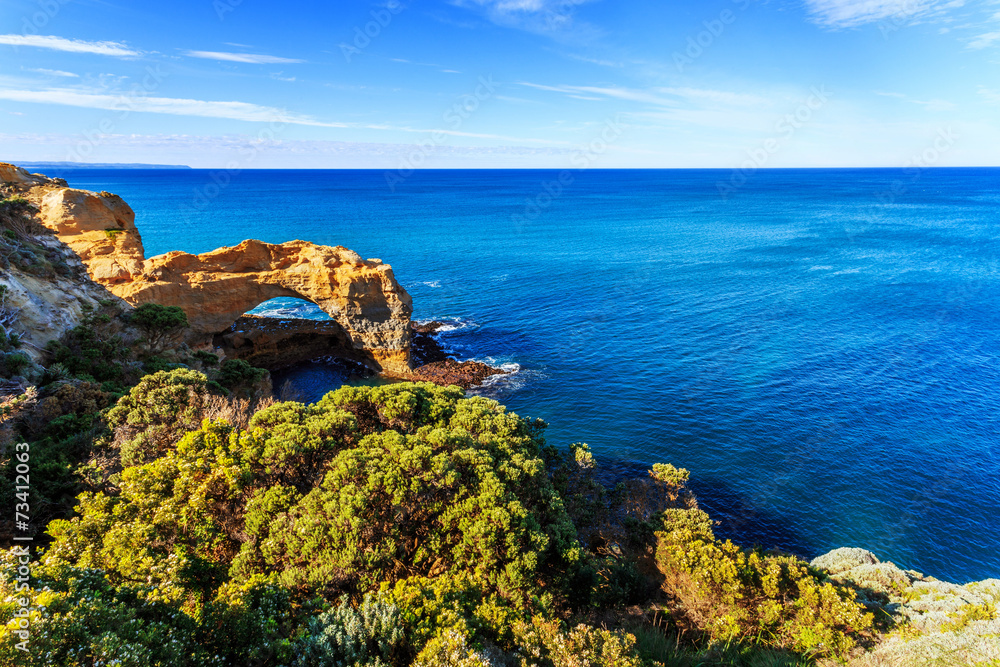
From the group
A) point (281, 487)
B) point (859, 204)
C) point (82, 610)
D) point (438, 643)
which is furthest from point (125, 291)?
point (859, 204)

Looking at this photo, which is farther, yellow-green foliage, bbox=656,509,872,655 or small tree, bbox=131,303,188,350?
small tree, bbox=131,303,188,350

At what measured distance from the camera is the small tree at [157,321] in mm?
27109

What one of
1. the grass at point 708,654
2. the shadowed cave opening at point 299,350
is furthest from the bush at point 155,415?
the shadowed cave opening at point 299,350

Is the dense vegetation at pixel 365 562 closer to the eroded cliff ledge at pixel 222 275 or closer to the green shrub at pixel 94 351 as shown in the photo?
the green shrub at pixel 94 351

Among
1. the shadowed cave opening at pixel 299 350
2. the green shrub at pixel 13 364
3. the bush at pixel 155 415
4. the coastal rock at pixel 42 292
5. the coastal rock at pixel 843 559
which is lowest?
the coastal rock at pixel 843 559

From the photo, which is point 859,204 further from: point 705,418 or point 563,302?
point 705,418

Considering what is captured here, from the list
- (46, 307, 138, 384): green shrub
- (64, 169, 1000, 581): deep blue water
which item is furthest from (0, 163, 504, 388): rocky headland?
(46, 307, 138, 384): green shrub

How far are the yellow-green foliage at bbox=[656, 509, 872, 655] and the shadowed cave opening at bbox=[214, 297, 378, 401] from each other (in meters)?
30.2

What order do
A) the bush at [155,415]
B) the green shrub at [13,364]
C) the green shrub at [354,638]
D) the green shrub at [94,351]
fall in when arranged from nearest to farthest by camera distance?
1. the green shrub at [354,638]
2. the bush at [155,415]
3. the green shrub at [13,364]
4. the green shrub at [94,351]

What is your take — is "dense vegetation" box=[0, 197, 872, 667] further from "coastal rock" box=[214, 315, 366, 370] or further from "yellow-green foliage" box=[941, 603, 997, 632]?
"coastal rock" box=[214, 315, 366, 370]

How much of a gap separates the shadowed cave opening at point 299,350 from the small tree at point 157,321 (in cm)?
1252

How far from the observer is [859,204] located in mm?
150000

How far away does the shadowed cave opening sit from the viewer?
41.4m

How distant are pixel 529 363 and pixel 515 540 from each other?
2897cm
